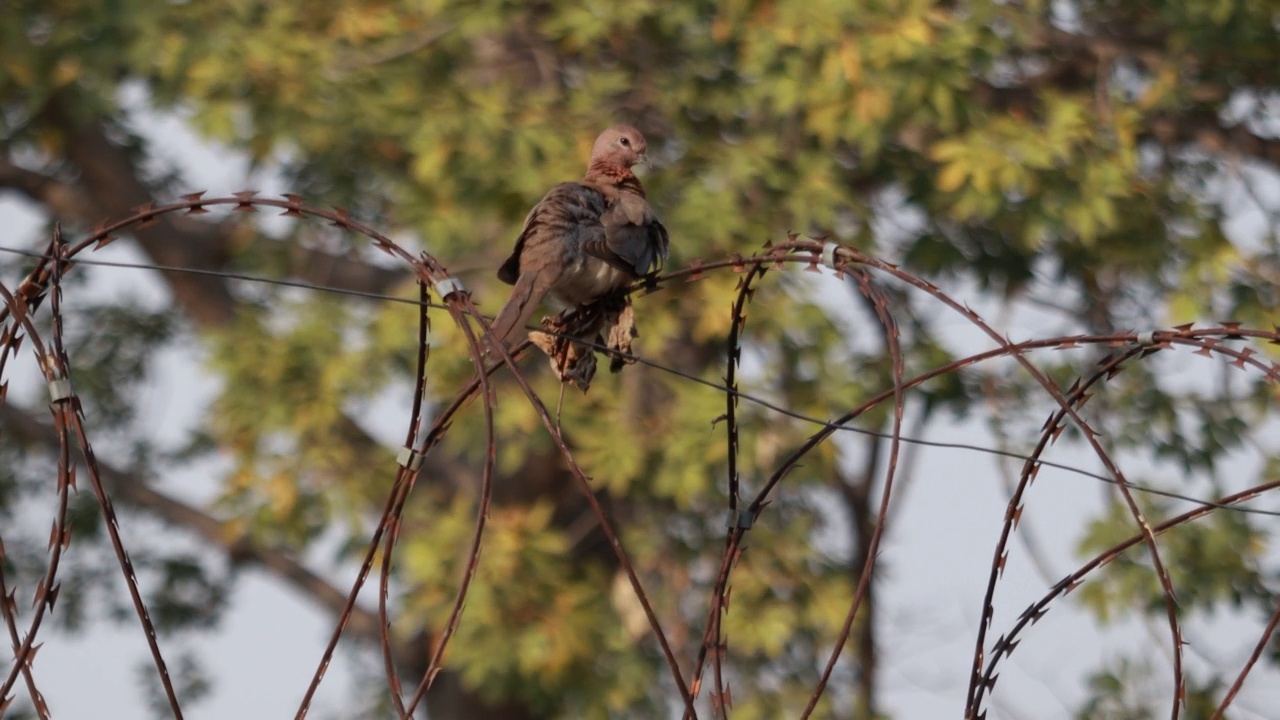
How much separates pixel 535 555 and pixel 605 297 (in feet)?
13.1

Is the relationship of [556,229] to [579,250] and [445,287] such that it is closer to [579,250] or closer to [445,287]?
[579,250]

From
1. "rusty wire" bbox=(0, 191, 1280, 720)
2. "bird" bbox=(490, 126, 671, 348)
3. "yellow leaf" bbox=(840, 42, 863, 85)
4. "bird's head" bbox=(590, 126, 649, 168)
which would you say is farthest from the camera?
"yellow leaf" bbox=(840, 42, 863, 85)

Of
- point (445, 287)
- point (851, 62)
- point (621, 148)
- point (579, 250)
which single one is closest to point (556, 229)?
point (579, 250)

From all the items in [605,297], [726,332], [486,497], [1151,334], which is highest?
[726,332]

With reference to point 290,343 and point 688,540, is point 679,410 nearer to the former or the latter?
point 688,540

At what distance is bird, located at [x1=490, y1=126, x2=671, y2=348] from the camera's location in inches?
190

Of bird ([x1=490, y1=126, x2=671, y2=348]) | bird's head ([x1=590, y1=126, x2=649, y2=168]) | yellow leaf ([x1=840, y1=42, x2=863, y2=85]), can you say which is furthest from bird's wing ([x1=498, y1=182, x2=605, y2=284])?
yellow leaf ([x1=840, y1=42, x2=863, y2=85])

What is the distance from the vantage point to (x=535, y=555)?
8.71 metres

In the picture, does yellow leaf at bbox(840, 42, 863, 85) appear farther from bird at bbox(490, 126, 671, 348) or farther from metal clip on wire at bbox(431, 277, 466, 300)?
metal clip on wire at bbox(431, 277, 466, 300)

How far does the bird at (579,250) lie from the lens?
482 cm

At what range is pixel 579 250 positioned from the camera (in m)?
4.88

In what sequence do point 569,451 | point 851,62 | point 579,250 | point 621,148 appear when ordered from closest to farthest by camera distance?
1. point 569,451
2. point 579,250
3. point 621,148
4. point 851,62

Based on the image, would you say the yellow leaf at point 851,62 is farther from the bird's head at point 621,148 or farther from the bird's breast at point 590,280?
the bird's breast at point 590,280

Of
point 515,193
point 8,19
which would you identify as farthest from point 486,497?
point 8,19
